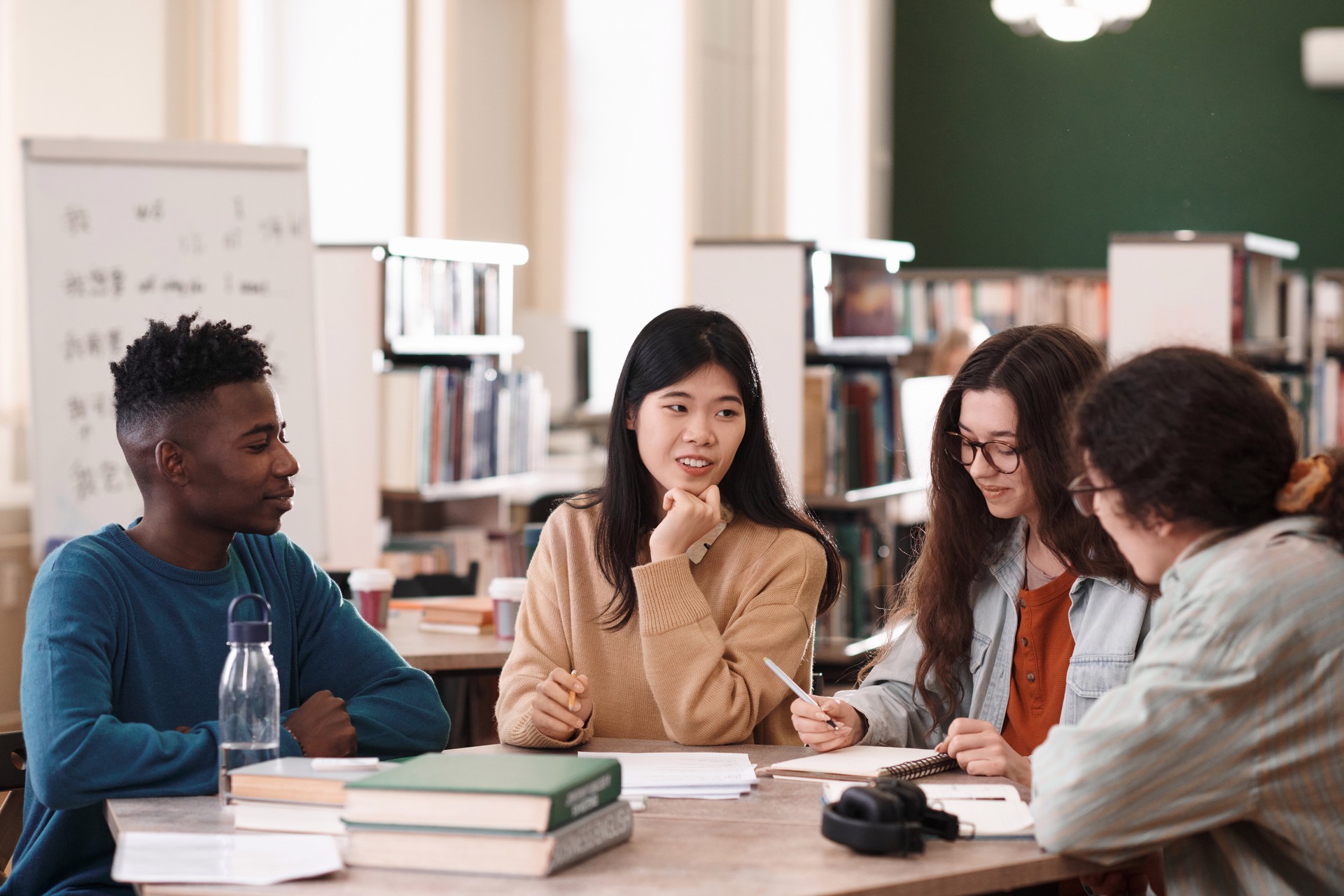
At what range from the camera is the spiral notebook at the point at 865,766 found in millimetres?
1677

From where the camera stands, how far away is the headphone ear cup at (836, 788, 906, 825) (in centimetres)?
138

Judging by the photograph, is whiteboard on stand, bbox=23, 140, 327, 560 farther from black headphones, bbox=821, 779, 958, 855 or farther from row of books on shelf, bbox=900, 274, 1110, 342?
row of books on shelf, bbox=900, 274, 1110, 342

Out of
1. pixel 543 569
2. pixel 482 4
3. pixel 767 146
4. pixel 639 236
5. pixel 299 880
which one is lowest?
pixel 299 880

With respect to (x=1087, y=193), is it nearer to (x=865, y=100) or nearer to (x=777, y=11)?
(x=865, y=100)

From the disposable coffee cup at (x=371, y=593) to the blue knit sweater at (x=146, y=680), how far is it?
98 centimetres

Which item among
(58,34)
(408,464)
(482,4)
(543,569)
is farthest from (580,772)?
(482,4)

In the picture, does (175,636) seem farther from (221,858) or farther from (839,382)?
(839,382)

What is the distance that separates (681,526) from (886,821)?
0.66 meters

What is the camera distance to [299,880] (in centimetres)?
129

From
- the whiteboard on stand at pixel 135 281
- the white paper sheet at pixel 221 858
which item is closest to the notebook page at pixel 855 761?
the white paper sheet at pixel 221 858

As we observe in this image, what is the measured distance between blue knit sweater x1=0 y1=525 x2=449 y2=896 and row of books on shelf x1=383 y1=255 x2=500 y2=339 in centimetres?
273

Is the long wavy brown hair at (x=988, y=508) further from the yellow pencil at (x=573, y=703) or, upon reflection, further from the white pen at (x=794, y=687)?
the yellow pencil at (x=573, y=703)

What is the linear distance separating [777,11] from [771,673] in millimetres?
6384

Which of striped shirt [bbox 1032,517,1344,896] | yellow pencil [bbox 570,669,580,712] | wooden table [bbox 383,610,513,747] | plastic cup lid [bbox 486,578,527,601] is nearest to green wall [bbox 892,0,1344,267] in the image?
wooden table [bbox 383,610,513,747]
